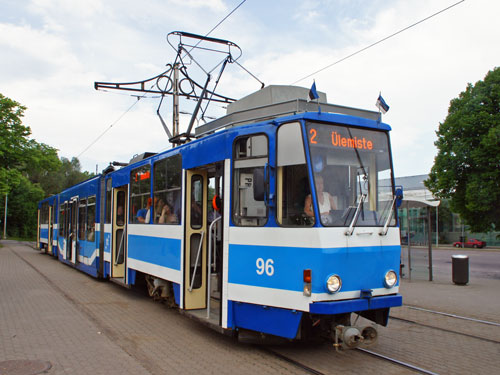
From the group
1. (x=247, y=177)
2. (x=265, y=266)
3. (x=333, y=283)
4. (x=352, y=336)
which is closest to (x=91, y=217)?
(x=247, y=177)

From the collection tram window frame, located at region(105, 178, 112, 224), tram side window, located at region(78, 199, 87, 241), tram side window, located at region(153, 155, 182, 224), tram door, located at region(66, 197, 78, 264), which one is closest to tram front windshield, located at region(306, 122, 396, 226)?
tram side window, located at region(153, 155, 182, 224)

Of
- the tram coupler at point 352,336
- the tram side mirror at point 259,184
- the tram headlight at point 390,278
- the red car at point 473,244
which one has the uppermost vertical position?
the tram side mirror at point 259,184

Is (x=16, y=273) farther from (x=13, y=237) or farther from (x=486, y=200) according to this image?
(x=13, y=237)

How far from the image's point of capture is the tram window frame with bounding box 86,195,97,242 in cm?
1331

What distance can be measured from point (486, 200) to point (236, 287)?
1450cm

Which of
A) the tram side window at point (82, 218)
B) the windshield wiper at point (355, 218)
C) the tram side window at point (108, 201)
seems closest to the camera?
the windshield wiper at point (355, 218)

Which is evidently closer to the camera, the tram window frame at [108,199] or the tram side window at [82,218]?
the tram window frame at [108,199]

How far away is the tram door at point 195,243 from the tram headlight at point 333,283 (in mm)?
2621

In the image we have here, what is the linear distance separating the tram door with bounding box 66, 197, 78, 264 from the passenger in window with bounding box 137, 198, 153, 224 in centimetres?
735

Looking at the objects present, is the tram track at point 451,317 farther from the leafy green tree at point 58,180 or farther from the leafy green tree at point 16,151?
the leafy green tree at point 58,180

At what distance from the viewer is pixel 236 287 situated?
598 cm

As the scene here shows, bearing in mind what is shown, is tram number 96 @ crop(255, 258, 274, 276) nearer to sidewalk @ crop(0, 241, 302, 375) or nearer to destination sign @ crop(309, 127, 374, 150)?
sidewalk @ crop(0, 241, 302, 375)

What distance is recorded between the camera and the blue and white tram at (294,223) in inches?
209

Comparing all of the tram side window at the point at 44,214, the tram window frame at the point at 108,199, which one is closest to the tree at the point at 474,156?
the tram window frame at the point at 108,199
